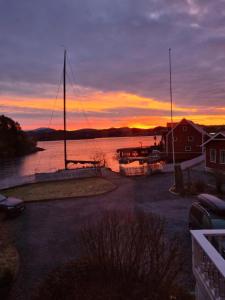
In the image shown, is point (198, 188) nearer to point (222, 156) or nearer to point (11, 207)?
point (222, 156)

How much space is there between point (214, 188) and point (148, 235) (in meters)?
18.0

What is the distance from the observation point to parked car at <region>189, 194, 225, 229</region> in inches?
447

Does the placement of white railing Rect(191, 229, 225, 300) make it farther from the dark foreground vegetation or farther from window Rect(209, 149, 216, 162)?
the dark foreground vegetation

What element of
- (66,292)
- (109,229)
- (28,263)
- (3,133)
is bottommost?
(28,263)

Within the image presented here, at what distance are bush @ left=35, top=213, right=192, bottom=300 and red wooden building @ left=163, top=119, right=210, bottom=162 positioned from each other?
54.0 metres

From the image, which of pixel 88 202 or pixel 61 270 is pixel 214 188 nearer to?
pixel 88 202

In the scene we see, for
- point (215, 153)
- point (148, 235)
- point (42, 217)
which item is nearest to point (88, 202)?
point (42, 217)

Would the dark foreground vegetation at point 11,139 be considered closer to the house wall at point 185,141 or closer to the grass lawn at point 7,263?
the house wall at point 185,141

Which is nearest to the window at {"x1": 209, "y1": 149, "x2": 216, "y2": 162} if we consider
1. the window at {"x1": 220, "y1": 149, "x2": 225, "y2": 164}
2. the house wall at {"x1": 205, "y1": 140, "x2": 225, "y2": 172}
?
the house wall at {"x1": 205, "y1": 140, "x2": 225, "y2": 172}

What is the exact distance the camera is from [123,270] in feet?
27.2

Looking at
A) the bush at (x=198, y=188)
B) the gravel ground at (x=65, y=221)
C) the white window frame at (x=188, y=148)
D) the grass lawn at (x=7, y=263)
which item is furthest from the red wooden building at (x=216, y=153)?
the white window frame at (x=188, y=148)

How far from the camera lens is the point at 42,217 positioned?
19250 millimetres

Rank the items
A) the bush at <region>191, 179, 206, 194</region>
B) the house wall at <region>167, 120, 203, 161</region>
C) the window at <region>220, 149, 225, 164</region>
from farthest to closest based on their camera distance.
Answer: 1. the house wall at <region>167, 120, 203, 161</region>
2. the window at <region>220, 149, 225, 164</region>
3. the bush at <region>191, 179, 206, 194</region>

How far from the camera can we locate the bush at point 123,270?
769cm
